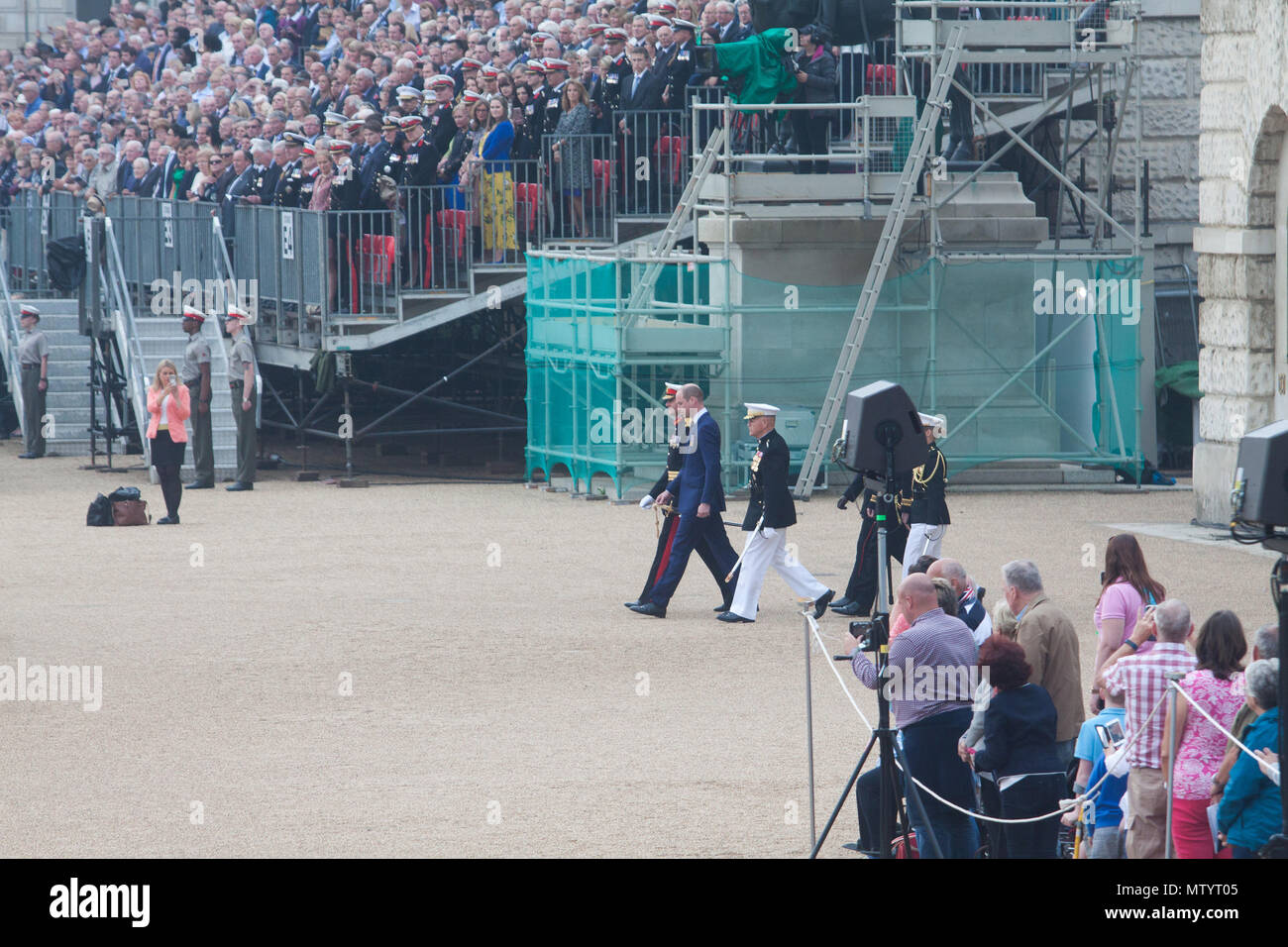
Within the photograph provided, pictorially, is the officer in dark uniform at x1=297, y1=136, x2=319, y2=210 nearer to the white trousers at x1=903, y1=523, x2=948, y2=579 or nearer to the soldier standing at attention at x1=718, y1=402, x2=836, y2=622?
the soldier standing at attention at x1=718, y1=402, x2=836, y2=622

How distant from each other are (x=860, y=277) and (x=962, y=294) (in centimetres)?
112

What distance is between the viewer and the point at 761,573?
14289 mm

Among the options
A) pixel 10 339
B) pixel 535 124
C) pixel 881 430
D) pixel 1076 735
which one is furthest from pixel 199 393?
pixel 1076 735

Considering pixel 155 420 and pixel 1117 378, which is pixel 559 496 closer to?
pixel 155 420

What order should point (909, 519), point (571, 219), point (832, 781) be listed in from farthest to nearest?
point (571, 219) < point (909, 519) < point (832, 781)

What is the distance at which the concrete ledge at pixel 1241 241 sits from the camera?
18453 mm

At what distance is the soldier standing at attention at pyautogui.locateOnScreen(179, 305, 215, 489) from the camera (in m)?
22.2

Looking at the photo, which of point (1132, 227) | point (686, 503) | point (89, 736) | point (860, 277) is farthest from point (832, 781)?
point (1132, 227)

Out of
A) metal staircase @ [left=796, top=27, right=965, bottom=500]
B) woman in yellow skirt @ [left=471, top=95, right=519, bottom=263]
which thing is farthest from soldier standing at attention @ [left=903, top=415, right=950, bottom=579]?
woman in yellow skirt @ [left=471, top=95, right=519, bottom=263]

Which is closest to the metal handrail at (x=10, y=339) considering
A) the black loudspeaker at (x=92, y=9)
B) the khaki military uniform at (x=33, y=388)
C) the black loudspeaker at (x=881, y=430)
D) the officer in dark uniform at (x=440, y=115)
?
the khaki military uniform at (x=33, y=388)

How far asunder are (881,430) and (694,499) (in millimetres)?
5565

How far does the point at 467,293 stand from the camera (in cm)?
2367

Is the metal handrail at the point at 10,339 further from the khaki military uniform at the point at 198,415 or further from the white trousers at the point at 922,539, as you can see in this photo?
the white trousers at the point at 922,539

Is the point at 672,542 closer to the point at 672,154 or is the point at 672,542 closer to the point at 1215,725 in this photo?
the point at 1215,725
